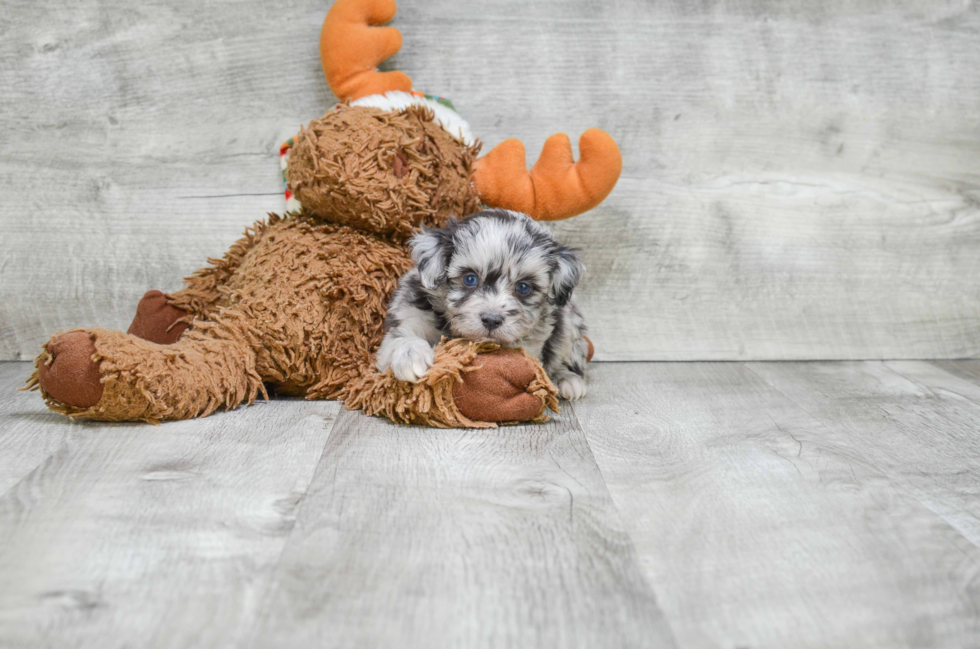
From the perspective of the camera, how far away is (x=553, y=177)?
7.57 feet

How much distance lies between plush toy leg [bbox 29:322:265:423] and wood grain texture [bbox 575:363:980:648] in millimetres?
1030

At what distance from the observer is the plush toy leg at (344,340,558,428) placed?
1.95 meters


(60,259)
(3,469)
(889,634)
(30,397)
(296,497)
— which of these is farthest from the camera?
(60,259)

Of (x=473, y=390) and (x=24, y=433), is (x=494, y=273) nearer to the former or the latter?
(x=473, y=390)

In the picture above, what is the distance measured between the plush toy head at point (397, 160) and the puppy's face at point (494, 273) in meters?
0.22

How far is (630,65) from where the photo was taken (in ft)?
9.36

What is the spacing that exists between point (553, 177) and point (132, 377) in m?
1.31

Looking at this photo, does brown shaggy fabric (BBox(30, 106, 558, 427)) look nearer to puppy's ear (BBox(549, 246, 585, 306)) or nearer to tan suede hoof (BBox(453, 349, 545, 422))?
tan suede hoof (BBox(453, 349, 545, 422))

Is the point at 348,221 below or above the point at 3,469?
above

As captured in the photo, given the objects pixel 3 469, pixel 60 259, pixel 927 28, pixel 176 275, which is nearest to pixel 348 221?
pixel 176 275

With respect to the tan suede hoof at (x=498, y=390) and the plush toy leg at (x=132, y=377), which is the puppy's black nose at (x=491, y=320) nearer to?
the tan suede hoof at (x=498, y=390)

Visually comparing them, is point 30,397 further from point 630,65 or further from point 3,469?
point 630,65

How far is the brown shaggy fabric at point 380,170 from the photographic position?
7.07ft

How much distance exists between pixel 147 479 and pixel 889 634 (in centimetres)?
137
